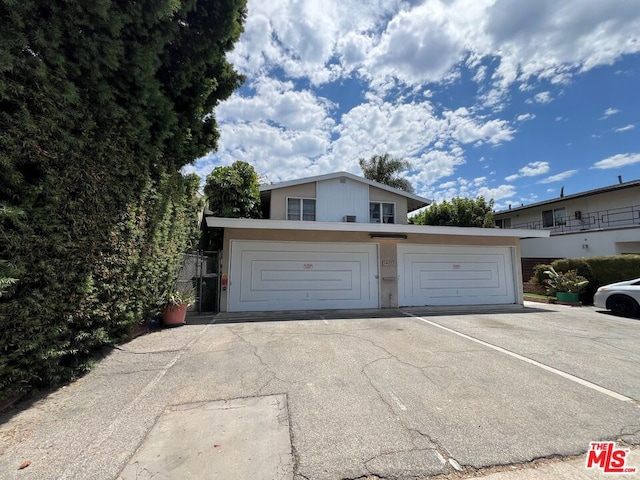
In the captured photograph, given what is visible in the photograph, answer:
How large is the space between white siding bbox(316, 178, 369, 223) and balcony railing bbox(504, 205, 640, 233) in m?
15.6

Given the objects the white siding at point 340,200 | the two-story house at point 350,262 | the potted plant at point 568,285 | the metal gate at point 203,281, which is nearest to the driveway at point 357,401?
the metal gate at point 203,281

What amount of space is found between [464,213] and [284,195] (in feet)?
50.2

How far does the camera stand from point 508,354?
17.3ft

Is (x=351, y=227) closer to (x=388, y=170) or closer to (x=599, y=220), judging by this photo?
(x=388, y=170)

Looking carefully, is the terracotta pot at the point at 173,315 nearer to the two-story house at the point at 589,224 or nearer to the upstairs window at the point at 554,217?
the two-story house at the point at 589,224

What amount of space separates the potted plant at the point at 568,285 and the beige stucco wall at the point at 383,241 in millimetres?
2572

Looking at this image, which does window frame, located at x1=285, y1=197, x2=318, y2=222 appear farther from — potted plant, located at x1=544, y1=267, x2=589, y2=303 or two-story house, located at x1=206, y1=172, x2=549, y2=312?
potted plant, located at x1=544, y1=267, x2=589, y2=303

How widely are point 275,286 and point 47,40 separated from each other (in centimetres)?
774

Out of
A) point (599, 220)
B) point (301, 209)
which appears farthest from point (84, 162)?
point (599, 220)

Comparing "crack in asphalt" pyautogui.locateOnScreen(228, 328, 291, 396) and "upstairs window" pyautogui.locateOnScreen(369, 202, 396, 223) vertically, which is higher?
"upstairs window" pyautogui.locateOnScreen(369, 202, 396, 223)

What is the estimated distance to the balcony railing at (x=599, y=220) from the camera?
57.3 feet

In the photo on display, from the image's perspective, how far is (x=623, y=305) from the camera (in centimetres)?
949

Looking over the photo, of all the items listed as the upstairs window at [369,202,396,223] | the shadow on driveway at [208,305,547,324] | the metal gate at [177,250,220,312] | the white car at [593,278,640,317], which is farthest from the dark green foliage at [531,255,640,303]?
the metal gate at [177,250,220,312]

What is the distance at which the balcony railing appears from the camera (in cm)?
1747
